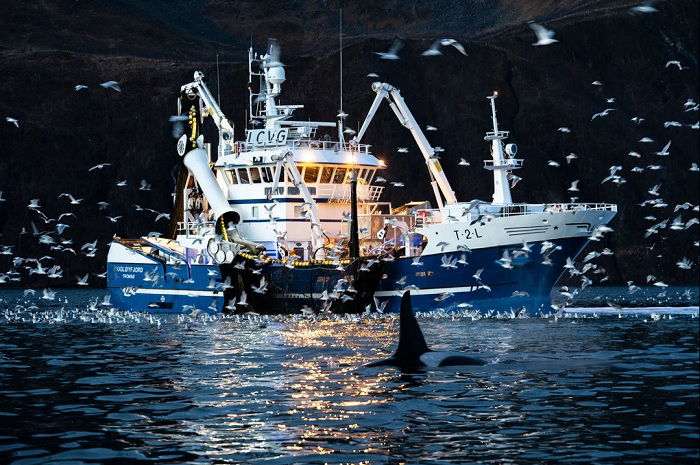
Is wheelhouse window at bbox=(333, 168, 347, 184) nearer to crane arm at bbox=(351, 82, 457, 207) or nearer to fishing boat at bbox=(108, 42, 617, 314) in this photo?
fishing boat at bbox=(108, 42, 617, 314)

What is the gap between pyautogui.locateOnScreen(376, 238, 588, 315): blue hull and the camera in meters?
58.2

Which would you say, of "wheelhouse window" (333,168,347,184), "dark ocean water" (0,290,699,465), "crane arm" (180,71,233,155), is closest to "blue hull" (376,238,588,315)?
"wheelhouse window" (333,168,347,184)

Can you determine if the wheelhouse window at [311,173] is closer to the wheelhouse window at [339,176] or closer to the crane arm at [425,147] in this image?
the wheelhouse window at [339,176]

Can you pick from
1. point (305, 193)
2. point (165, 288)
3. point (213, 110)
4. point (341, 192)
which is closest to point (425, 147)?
point (341, 192)

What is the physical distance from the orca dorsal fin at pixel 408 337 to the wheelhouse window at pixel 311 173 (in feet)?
120

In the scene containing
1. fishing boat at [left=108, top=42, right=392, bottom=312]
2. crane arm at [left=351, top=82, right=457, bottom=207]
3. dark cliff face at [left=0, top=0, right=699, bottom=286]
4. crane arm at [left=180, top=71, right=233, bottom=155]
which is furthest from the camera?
dark cliff face at [left=0, top=0, right=699, bottom=286]

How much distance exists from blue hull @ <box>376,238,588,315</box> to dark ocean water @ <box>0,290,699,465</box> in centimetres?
1386

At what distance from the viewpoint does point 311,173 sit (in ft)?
218

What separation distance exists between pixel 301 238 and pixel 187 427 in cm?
4452

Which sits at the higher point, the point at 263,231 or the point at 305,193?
the point at 305,193

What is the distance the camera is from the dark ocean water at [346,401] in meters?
19.4

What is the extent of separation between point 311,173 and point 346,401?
42.1 meters

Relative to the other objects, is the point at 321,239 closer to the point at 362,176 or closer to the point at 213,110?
the point at 362,176

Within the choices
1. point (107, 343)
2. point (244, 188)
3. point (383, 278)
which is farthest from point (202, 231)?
point (107, 343)
